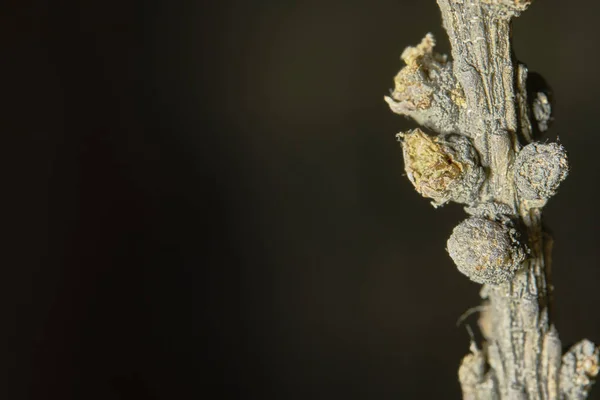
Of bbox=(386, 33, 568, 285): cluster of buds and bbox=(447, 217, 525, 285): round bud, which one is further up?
bbox=(386, 33, 568, 285): cluster of buds

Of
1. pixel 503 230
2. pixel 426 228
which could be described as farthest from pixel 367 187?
pixel 503 230

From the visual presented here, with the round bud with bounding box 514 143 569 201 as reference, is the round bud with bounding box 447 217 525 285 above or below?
below

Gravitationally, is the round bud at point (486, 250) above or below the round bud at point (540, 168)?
below
